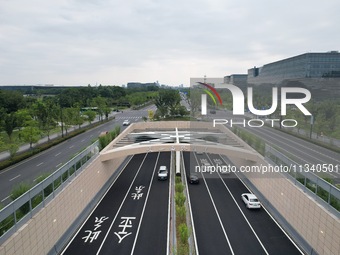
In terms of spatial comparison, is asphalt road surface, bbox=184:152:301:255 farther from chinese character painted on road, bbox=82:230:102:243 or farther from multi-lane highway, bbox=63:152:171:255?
chinese character painted on road, bbox=82:230:102:243

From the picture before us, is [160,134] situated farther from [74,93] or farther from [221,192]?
[74,93]

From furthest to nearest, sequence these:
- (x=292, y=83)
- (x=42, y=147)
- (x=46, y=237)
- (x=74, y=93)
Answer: (x=74, y=93) < (x=292, y=83) < (x=42, y=147) < (x=46, y=237)

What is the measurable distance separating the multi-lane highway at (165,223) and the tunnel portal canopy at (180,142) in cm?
305

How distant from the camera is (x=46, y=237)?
12836 mm

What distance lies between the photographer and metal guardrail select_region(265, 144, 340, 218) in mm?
12328

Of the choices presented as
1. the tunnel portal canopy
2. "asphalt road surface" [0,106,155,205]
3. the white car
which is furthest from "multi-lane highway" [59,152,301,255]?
"asphalt road surface" [0,106,155,205]

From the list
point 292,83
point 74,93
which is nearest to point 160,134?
point 292,83

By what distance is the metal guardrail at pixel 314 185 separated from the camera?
485 inches

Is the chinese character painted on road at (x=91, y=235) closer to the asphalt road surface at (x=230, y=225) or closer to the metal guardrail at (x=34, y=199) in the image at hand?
the metal guardrail at (x=34, y=199)

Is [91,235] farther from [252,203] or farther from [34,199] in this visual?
[252,203]

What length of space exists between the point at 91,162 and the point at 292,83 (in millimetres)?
63253

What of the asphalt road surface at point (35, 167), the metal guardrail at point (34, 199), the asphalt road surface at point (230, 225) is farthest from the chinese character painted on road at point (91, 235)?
the asphalt road surface at point (35, 167)

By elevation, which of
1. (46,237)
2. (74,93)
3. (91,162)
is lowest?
(46,237)

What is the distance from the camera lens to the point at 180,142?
27438 mm
